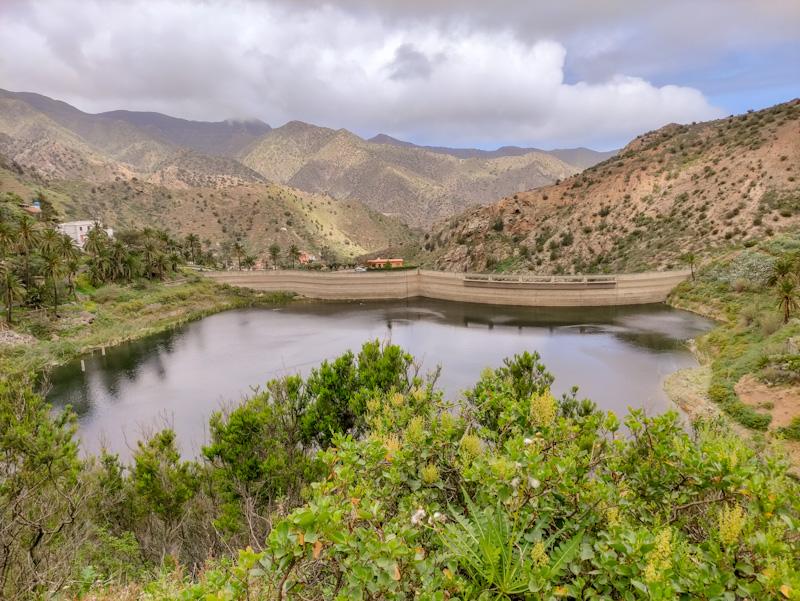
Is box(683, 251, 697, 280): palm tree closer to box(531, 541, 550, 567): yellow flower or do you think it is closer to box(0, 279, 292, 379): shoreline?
box(0, 279, 292, 379): shoreline

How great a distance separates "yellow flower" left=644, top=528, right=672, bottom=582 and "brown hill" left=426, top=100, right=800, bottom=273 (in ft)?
214

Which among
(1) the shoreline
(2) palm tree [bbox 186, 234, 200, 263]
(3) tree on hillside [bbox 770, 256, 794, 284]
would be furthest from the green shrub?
(2) palm tree [bbox 186, 234, 200, 263]

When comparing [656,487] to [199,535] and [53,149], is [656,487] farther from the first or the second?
[53,149]

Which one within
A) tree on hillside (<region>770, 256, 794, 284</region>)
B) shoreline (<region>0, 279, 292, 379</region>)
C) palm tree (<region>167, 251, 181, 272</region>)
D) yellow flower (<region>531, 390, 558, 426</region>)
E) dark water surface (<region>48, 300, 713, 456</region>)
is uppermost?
palm tree (<region>167, 251, 181, 272</region>)

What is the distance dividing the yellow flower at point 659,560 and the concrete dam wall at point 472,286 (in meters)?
58.2

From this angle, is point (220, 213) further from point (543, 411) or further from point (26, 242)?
point (543, 411)

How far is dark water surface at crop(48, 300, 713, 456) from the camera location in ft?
89.7

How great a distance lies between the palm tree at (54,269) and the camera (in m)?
44.3

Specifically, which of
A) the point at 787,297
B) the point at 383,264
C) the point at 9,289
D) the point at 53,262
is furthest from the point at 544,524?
the point at 383,264

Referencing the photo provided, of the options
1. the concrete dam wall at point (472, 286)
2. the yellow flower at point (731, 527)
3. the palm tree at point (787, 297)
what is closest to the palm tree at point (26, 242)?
the concrete dam wall at point (472, 286)

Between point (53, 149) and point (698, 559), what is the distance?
21270 cm

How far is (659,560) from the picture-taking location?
12.3ft

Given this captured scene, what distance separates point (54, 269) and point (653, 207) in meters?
80.1

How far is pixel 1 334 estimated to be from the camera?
39094 millimetres
